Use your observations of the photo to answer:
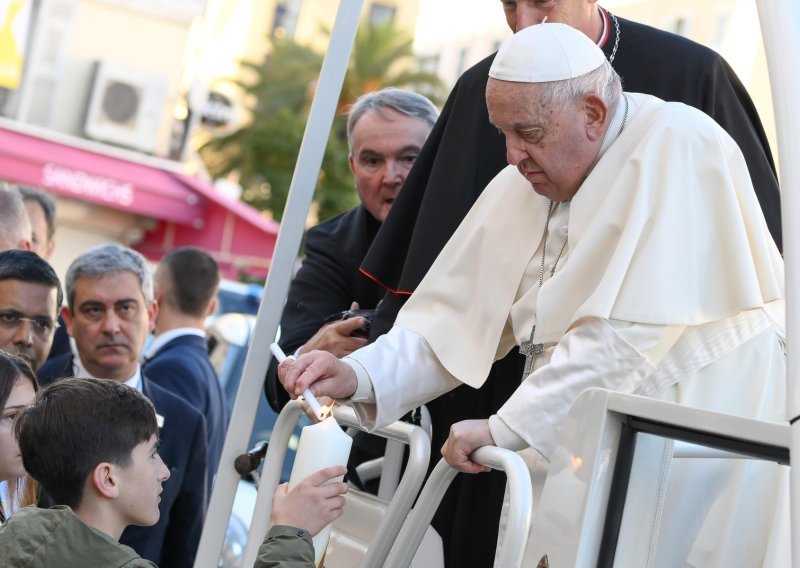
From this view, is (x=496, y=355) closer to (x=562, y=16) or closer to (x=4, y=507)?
(x=562, y=16)

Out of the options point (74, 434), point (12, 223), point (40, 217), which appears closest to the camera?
point (74, 434)

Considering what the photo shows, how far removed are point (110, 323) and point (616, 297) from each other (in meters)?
2.41

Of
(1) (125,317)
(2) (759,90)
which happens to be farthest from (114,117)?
(1) (125,317)

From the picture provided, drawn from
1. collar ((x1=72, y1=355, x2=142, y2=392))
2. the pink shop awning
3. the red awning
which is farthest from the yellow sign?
collar ((x1=72, y1=355, x2=142, y2=392))

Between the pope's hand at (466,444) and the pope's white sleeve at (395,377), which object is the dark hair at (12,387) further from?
the pope's hand at (466,444)

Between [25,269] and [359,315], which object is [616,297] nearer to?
[359,315]

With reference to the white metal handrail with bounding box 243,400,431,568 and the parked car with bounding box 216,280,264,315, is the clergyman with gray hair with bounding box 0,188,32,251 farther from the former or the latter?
the parked car with bounding box 216,280,264,315

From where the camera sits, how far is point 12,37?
2092 cm

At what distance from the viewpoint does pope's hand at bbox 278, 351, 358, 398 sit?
2.85 m

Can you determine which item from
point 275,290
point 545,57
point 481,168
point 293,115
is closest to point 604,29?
point 481,168

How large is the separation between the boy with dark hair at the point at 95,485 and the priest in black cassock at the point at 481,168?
778mm

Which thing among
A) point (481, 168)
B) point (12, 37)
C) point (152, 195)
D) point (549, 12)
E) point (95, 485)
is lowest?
point (95, 485)

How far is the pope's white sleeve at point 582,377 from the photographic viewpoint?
2561 mm

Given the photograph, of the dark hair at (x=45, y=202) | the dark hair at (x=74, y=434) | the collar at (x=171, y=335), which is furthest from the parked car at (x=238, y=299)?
the dark hair at (x=74, y=434)
